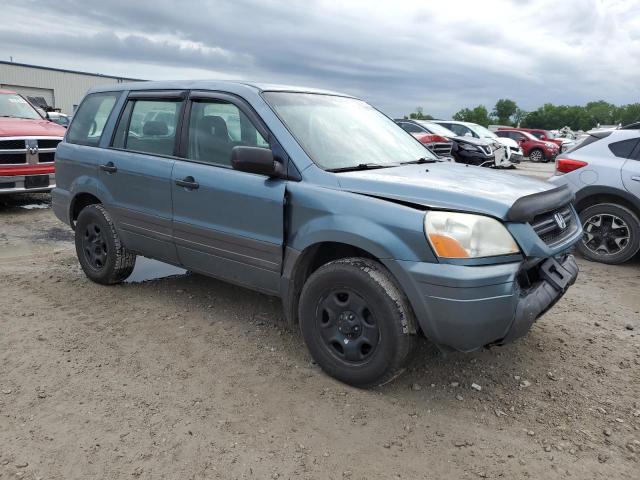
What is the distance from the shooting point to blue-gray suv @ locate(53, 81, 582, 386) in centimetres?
282

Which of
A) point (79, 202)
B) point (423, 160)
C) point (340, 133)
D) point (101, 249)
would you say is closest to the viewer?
point (340, 133)

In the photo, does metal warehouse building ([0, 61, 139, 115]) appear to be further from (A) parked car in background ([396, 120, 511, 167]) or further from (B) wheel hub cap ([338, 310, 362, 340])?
(B) wheel hub cap ([338, 310, 362, 340])

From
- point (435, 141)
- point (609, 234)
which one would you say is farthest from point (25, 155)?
point (435, 141)

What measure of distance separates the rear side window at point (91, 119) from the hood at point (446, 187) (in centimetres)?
261

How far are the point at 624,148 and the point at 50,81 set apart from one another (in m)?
51.4

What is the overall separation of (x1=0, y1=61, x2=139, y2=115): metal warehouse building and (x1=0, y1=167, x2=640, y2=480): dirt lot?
44785 millimetres

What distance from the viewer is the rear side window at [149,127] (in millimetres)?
4129

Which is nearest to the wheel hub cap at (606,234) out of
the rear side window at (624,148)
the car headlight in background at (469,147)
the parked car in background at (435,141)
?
the rear side window at (624,148)

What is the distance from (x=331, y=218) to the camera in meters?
3.13

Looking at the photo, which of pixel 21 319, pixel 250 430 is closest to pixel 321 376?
pixel 250 430

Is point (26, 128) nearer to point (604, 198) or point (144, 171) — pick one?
point (144, 171)

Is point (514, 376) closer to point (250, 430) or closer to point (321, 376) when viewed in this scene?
point (321, 376)

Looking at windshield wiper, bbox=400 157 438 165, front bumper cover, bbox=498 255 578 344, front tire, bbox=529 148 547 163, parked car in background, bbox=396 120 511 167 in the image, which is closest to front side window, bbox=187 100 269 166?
windshield wiper, bbox=400 157 438 165

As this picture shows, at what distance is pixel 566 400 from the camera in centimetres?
317
